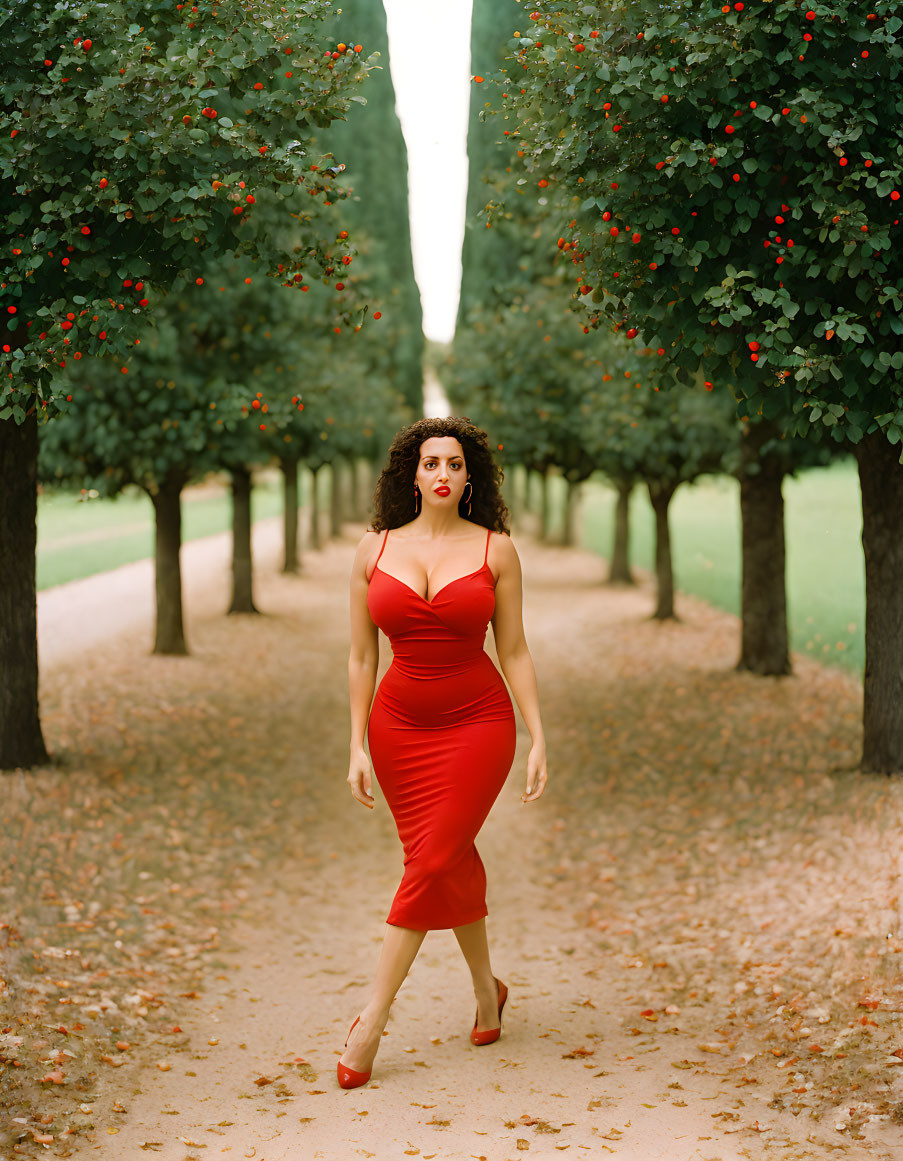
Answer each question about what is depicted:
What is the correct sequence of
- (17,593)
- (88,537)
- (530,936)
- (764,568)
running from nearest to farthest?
(530,936) < (17,593) < (764,568) < (88,537)

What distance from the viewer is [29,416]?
689 cm

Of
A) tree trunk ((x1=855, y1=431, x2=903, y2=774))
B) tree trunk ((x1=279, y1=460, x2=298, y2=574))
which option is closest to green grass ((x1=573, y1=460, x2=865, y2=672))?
tree trunk ((x1=855, y1=431, x2=903, y2=774))

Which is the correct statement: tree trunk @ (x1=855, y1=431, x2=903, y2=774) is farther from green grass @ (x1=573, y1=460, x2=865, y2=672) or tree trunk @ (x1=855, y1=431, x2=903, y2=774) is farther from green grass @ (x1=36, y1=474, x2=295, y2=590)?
green grass @ (x1=36, y1=474, x2=295, y2=590)

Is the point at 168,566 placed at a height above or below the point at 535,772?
above

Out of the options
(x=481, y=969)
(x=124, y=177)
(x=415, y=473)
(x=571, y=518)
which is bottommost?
(x=481, y=969)

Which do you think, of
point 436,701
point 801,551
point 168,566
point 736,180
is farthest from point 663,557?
point 436,701

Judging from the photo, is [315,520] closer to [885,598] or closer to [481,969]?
[885,598]

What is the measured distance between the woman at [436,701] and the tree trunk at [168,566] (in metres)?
8.66

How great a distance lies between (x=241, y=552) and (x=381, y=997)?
13.3m

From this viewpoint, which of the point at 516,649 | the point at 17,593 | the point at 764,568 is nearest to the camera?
the point at 516,649

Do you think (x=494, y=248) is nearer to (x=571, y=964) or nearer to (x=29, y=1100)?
(x=571, y=964)

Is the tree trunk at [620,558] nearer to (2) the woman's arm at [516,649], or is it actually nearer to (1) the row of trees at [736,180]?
(1) the row of trees at [736,180]

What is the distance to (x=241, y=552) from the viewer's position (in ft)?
55.6

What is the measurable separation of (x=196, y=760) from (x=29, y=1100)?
5195 millimetres
